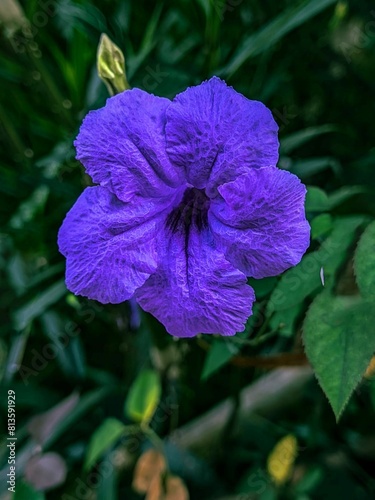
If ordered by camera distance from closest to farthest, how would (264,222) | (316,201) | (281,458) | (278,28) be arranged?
(264,222) → (316,201) → (278,28) → (281,458)

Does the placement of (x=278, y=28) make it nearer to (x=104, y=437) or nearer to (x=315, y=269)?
(x=315, y=269)

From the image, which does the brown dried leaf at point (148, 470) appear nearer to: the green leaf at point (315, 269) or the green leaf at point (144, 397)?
the green leaf at point (144, 397)

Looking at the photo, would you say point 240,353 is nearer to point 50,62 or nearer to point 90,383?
point 90,383

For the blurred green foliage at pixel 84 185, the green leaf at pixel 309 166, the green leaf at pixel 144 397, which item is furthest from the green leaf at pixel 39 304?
the green leaf at pixel 309 166

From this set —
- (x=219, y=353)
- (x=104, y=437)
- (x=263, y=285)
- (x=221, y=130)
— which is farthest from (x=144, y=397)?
(x=221, y=130)
